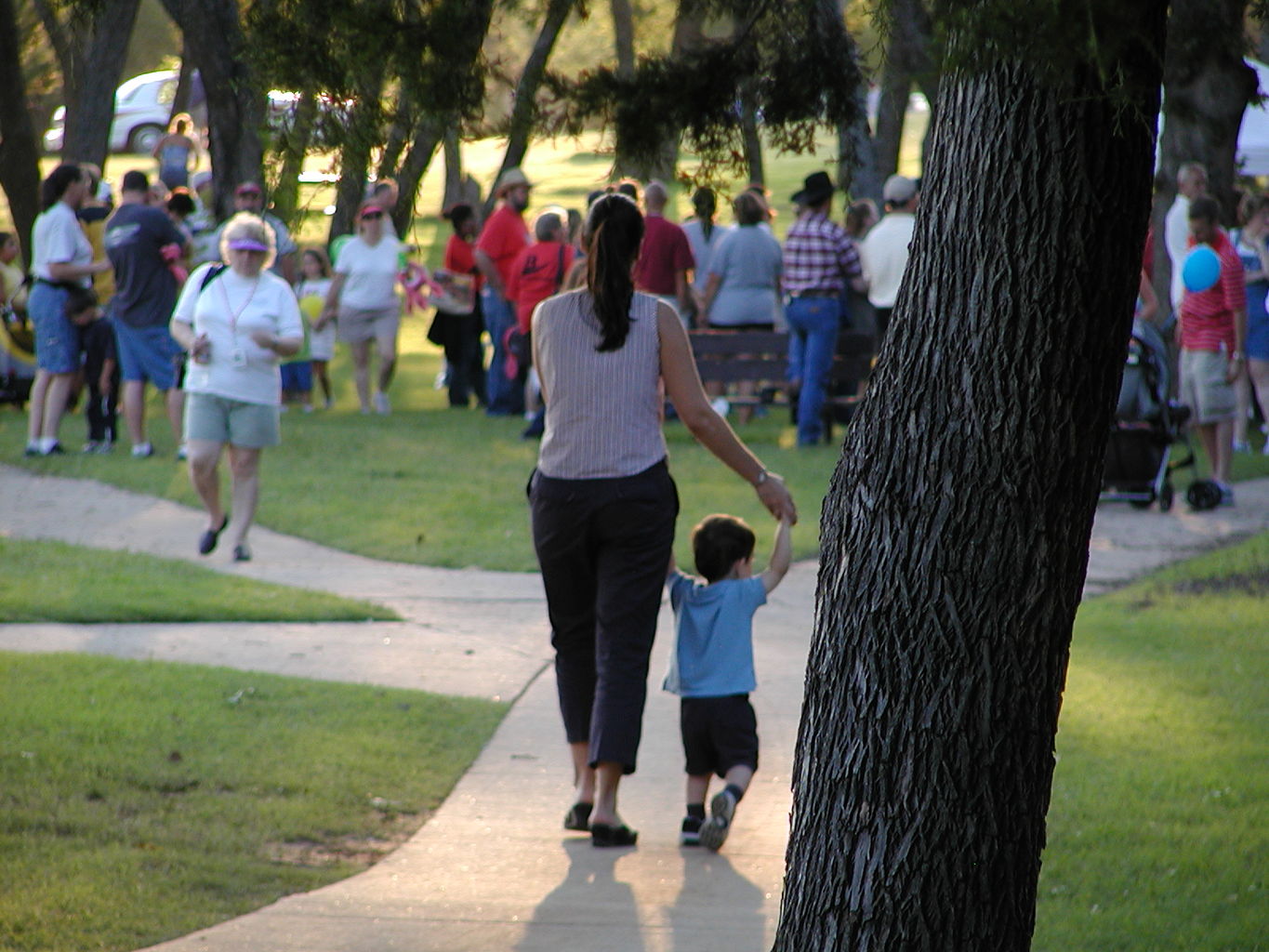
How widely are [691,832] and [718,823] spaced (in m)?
0.17

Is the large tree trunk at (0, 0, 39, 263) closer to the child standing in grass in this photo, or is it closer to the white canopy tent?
the child standing in grass

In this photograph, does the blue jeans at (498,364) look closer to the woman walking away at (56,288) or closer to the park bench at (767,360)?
the park bench at (767,360)

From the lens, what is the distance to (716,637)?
539 cm

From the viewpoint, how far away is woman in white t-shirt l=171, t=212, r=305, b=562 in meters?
9.07

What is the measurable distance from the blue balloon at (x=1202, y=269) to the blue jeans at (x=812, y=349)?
2.99 metres

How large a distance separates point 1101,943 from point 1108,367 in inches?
78.8

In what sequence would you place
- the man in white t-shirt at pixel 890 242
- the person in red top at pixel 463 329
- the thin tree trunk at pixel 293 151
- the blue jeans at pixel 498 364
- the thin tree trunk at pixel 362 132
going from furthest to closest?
1. the person in red top at pixel 463 329
2. the blue jeans at pixel 498 364
3. the man in white t-shirt at pixel 890 242
4. the thin tree trunk at pixel 362 132
5. the thin tree trunk at pixel 293 151

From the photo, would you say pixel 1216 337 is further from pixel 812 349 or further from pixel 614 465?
pixel 614 465

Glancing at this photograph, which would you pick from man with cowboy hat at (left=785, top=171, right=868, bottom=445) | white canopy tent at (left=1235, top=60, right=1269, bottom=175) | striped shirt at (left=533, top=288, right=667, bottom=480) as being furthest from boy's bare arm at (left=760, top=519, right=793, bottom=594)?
white canopy tent at (left=1235, top=60, right=1269, bottom=175)

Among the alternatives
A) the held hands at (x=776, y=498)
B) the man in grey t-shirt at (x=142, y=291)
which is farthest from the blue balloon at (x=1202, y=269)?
the man in grey t-shirt at (x=142, y=291)

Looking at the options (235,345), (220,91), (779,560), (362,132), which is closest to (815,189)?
(220,91)

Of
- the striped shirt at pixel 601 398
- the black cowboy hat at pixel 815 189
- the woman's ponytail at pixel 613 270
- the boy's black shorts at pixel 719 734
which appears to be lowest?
the boy's black shorts at pixel 719 734

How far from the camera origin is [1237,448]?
1434 centimetres

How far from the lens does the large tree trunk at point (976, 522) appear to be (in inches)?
123
